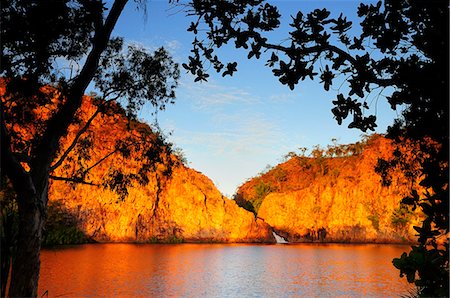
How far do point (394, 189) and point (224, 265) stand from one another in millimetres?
42096

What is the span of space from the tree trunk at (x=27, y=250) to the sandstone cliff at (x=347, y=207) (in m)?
60.6

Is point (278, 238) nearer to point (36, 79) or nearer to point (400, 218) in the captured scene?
point (400, 218)

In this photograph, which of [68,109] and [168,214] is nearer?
[68,109]

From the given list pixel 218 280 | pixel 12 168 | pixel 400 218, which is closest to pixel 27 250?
pixel 12 168

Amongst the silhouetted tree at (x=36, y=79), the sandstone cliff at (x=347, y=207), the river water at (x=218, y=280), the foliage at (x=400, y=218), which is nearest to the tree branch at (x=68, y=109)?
the silhouetted tree at (x=36, y=79)

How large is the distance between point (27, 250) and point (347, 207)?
66.6 metres

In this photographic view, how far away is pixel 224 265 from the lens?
3272cm

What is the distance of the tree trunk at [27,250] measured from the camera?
6738mm

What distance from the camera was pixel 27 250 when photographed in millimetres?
6867

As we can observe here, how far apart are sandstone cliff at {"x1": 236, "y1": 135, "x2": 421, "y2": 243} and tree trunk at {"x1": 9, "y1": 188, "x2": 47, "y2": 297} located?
60.6 metres

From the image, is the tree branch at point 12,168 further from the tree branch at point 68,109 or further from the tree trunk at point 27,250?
the tree branch at point 68,109

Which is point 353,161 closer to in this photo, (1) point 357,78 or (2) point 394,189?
(2) point 394,189

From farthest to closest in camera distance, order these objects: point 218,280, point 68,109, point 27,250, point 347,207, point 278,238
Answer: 1. point 278,238
2. point 347,207
3. point 218,280
4. point 68,109
5. point 27,250

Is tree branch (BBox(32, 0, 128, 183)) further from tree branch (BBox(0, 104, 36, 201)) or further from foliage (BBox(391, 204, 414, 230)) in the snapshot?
foliage (BBox(391, 204, 414, 230))
